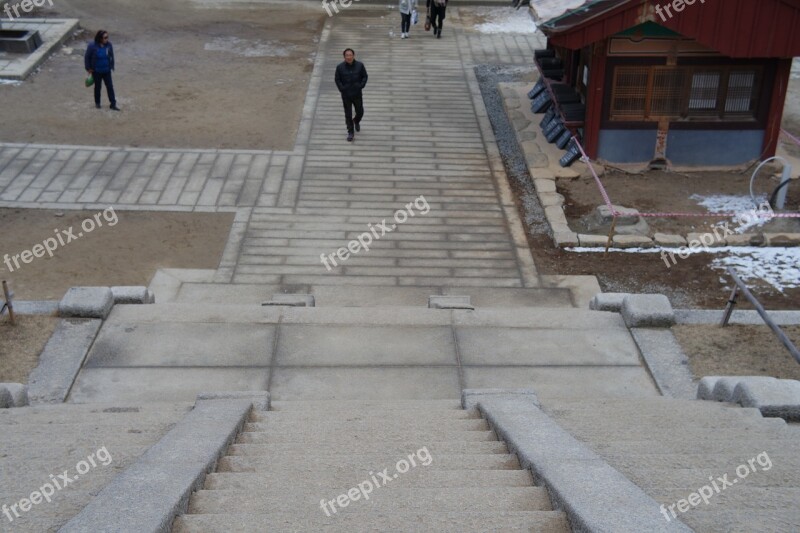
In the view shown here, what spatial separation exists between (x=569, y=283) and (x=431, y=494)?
23.4 feet

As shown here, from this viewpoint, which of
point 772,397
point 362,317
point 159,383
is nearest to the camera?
point 772,397

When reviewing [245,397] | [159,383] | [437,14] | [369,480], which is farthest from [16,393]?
[437,14]

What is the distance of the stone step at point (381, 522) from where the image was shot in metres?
3.34

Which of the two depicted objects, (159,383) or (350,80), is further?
(350,80)

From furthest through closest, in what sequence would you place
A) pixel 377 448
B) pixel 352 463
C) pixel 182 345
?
pixel 182 345 → pixel 377 448 → pixel 352 463

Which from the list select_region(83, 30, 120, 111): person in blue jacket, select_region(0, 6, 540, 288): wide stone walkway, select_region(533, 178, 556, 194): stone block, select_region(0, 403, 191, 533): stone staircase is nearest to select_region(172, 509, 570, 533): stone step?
select_region(0, 403, 191, 533): stone staircase

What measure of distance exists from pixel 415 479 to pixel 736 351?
4.91 m

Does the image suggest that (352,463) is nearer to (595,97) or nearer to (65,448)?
(65,448)

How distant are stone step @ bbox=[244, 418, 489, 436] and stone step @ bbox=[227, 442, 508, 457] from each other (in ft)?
1.25

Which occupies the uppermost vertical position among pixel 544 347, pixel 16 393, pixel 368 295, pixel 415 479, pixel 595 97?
pixel 415 479

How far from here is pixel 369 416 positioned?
5727 millimetres

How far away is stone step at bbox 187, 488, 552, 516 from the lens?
3.59m

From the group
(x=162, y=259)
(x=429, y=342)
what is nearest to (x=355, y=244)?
(x=162, y=259)

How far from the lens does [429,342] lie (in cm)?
792
